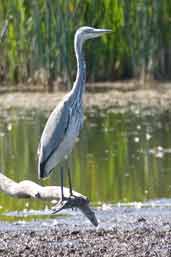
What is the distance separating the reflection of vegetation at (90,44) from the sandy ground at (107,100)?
0.54 m

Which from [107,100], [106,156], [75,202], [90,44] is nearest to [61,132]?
[75,202]

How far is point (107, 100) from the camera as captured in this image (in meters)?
19.1

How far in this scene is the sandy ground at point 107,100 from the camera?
60.8ft

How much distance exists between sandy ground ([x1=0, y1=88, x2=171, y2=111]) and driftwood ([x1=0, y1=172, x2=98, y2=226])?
9.43 metres

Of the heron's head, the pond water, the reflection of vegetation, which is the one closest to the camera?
the heron's head

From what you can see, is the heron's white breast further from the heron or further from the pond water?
the pond water

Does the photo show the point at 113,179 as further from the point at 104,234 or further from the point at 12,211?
the point at 104,234

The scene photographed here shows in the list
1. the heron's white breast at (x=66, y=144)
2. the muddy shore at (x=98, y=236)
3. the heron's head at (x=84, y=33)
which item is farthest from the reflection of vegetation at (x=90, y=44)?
the heron's white breast at (x=66, y=144)

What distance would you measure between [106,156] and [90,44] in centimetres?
596

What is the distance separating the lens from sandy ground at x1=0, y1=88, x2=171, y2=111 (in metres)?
18.5

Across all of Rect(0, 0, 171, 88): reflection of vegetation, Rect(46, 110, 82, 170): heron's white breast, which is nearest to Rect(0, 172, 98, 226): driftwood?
Rect(46, 110, 82, 170): heron's white breast

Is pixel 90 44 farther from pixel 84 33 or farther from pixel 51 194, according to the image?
pixel 51 194

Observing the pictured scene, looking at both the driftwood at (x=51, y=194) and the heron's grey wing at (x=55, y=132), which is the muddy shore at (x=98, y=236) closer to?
the driftwood at (x=51, y=194)

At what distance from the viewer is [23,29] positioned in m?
19.8
